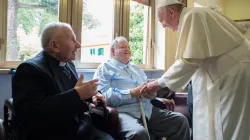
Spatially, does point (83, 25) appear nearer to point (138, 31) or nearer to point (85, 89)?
point (138, 31)

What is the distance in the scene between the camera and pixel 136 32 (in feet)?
11.6

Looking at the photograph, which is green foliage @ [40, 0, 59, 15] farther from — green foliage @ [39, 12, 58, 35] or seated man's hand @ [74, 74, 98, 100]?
seated man's hand @ [74, 74, 98, 100]

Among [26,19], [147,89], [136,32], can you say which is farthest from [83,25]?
[147,89]

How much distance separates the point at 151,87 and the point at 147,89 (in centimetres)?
6

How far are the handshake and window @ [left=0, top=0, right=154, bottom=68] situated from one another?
0.93m

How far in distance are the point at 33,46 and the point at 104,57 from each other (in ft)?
2.94

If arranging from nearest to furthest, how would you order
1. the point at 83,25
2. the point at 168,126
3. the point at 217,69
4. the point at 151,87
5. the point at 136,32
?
the point at 217,69, the point at 151,87, the point at 168,126, the point at 83,25, the point at 136,32

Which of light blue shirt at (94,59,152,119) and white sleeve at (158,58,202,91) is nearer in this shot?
white sleeve at (158,58,202,91)

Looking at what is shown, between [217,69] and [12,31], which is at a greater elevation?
[12,31]

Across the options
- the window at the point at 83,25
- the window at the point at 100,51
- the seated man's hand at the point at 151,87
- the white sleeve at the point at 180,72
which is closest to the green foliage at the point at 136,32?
the window at the point at 83,25

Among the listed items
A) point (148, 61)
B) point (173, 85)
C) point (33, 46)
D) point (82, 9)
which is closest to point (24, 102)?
point (173, 85)

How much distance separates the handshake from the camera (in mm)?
1937

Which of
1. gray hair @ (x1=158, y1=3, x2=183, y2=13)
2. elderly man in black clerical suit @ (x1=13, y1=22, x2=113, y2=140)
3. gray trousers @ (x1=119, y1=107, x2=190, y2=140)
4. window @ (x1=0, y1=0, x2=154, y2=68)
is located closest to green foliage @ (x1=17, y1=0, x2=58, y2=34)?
window @ (x1=0, y1=0, x2=154, y2=68)

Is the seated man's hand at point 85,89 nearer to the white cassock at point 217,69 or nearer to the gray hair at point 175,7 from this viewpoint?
the white cassock at point 217,69
